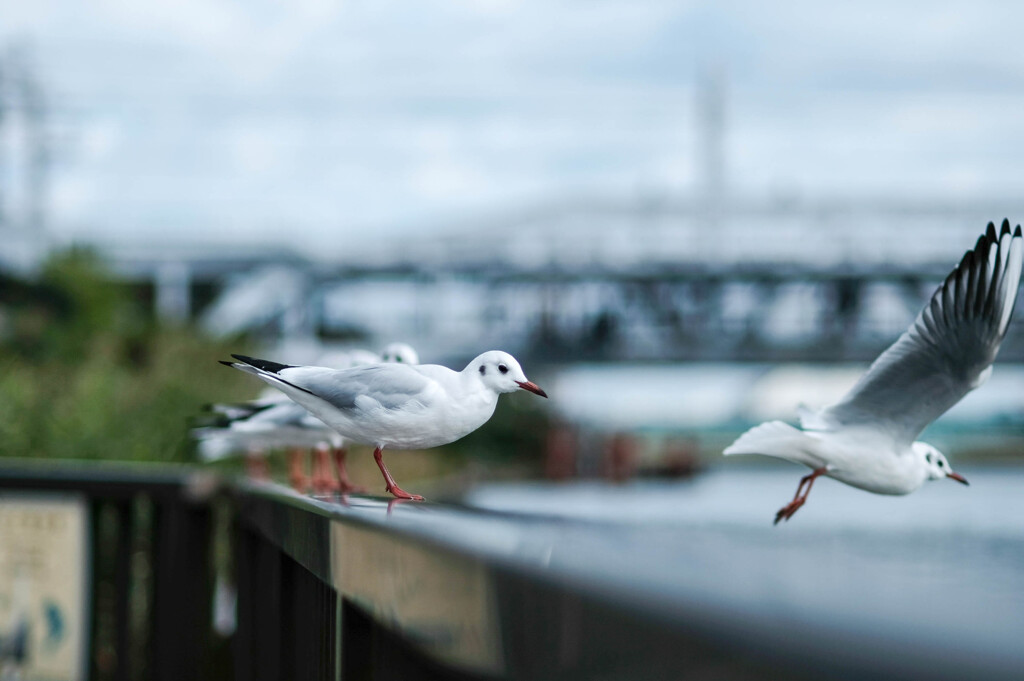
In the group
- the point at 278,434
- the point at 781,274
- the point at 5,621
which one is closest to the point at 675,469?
the point at 781,274

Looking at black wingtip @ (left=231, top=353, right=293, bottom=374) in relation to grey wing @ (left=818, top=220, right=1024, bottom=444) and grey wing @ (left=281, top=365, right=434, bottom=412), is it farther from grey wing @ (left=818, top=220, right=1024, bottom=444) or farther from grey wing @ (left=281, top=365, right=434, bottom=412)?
grey wing @ (left=818, top=220, right=1024, bottom=444)

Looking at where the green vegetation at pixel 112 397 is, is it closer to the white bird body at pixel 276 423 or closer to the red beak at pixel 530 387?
the white bird body at pixel 276 423

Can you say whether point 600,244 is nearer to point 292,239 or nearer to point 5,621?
point 292,239

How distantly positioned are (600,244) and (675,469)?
25305 millimetres

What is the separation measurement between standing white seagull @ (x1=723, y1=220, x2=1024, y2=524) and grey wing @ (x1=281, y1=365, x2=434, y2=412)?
25 centimetres

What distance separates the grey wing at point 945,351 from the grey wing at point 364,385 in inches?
14.3

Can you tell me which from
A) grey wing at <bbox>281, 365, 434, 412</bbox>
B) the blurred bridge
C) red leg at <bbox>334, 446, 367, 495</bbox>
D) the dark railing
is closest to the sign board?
the dark railing

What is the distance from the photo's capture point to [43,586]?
12.0 feet

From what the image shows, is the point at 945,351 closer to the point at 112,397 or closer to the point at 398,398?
the point at 398,398

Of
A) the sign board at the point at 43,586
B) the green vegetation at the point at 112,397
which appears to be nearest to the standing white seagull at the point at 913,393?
the green vegetation at the point at 112,397

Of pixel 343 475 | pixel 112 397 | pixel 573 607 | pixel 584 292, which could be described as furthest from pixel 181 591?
pixel 584 292

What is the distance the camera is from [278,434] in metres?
1.59

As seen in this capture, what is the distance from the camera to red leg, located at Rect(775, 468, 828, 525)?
1.01m

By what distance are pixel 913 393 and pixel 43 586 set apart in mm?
3137
